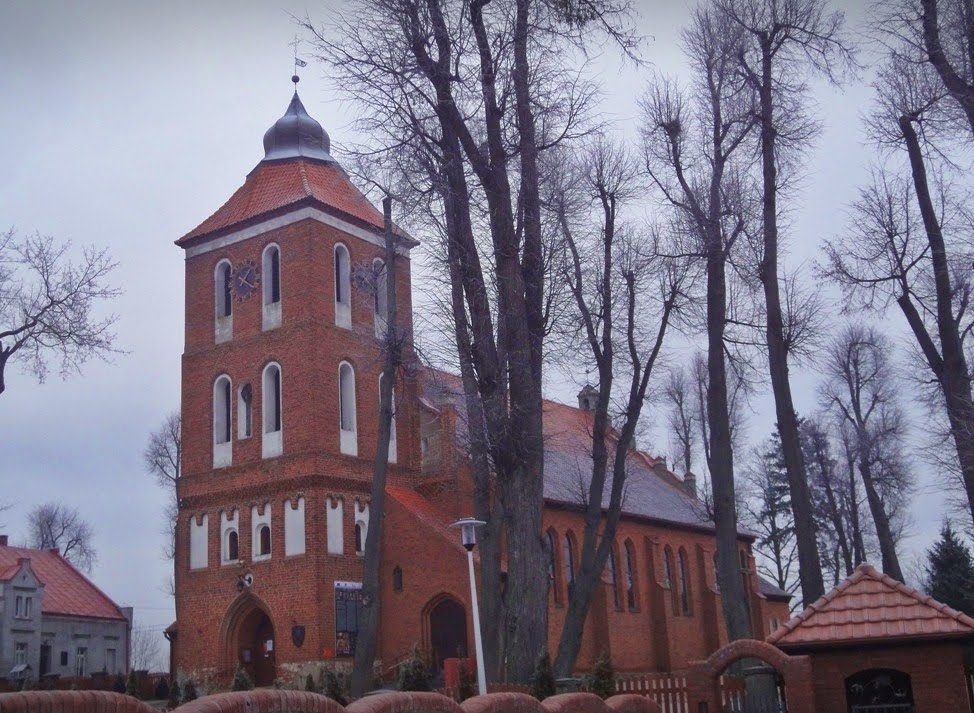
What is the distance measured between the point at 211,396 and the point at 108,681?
13.2 meters

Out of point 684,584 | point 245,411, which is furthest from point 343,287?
point 684,584

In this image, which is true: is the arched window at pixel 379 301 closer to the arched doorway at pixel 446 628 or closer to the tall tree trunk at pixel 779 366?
the arched doorway at pixel 446 628

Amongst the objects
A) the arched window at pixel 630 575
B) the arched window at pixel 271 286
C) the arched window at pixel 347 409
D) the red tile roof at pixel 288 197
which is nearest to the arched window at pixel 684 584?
the arched window at pixel 630 575

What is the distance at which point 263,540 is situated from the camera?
3097 centimetres

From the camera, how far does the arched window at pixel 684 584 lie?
4062cm

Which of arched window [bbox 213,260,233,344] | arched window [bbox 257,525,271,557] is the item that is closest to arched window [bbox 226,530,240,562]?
arched window [bbox 257,525,271,557]

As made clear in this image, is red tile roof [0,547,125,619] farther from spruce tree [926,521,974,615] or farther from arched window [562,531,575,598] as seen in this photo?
spruce tree [926,521,974,615]

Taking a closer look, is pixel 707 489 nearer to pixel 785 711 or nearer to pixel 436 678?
pixel 436 678

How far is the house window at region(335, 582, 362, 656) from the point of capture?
2919 centimetres

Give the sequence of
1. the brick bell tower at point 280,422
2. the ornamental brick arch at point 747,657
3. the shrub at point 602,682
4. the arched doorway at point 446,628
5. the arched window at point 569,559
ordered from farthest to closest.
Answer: the arched window at point 569,559 < the brick bell tower at point 280,422 < the arched doorway at point 446,628 < the shrub at point 602,682 < the ornamental brick arch at point 747,657

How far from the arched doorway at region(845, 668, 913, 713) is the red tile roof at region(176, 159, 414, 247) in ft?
69.9

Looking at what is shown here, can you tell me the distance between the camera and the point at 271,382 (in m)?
32.1

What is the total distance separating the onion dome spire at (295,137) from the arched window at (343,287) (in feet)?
12.8

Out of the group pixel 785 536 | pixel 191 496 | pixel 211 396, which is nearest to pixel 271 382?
pixel 211 396
